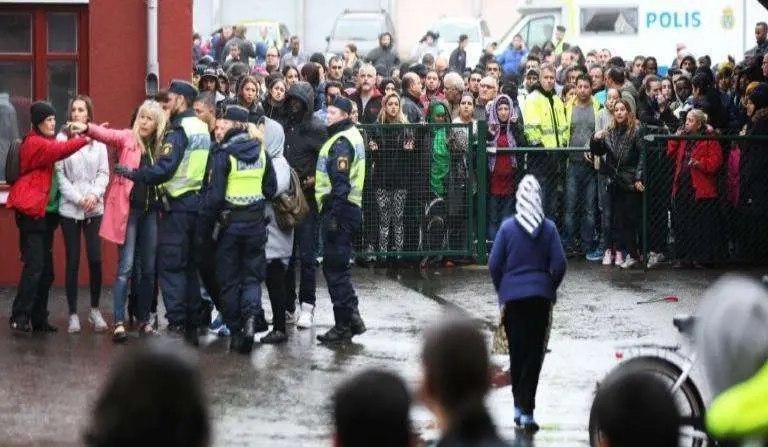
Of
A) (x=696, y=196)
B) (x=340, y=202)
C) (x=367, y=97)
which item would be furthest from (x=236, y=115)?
(x=367, y=97)

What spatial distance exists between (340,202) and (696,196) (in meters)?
5.70

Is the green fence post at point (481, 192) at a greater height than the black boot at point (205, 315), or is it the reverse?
the green fence post at point (481, 192)

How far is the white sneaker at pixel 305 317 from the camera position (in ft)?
46.0

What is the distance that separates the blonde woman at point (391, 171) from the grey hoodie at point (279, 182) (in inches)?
167

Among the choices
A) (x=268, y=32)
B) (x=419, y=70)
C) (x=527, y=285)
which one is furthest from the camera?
(x=268, y=32)

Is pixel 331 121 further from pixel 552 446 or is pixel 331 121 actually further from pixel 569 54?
pixel 569 54

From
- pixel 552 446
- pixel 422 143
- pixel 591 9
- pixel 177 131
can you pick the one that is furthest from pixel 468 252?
pixel 591 9

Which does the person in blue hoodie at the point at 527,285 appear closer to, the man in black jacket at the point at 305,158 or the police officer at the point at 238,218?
the police officer at the point at 238,218

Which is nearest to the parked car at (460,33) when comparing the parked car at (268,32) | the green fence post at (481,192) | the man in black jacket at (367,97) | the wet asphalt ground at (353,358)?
the parked car at (268,32)

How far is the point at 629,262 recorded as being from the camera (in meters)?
17.9

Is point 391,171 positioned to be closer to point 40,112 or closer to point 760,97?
point 760,97

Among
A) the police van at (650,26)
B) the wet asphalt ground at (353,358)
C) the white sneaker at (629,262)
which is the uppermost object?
the police van at (650,26)

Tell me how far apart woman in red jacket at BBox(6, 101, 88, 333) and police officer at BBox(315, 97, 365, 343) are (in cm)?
183

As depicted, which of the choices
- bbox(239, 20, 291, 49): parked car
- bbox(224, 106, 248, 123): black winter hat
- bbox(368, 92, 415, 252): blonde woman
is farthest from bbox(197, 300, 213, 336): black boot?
bbox(239, 20, 291, 49): parked car
